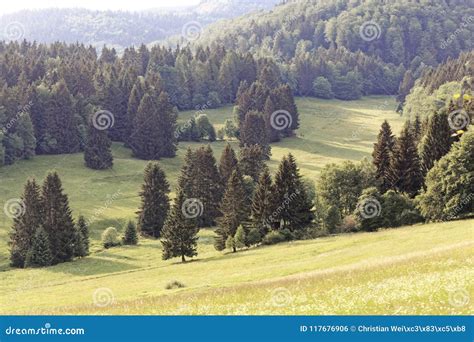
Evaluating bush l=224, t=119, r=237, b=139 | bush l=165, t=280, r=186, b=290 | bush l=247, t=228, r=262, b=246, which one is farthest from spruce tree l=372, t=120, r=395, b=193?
bush l=224, t=119, r=237, b=139

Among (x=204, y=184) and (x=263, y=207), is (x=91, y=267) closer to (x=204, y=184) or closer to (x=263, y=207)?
(x=263, y=207)

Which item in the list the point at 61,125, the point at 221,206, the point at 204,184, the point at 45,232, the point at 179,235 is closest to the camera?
the point at 179,235

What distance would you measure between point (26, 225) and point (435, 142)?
63.3 metres

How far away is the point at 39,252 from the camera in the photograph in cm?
8638

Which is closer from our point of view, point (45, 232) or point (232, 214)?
point (232, 214)

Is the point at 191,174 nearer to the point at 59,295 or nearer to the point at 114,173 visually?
the point at 114,173

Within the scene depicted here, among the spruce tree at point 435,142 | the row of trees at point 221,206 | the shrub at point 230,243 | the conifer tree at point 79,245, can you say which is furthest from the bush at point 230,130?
the shrub at point 230,243

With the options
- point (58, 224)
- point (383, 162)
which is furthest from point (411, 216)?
point (58, 224)

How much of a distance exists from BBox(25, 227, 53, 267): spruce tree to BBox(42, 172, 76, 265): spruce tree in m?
1.53

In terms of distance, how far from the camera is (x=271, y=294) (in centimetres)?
3350

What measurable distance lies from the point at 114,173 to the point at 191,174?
1444 inches

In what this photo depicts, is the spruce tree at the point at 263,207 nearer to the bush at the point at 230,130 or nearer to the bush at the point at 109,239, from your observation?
the bush at the point at 109,239

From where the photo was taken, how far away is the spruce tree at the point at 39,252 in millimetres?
85250
